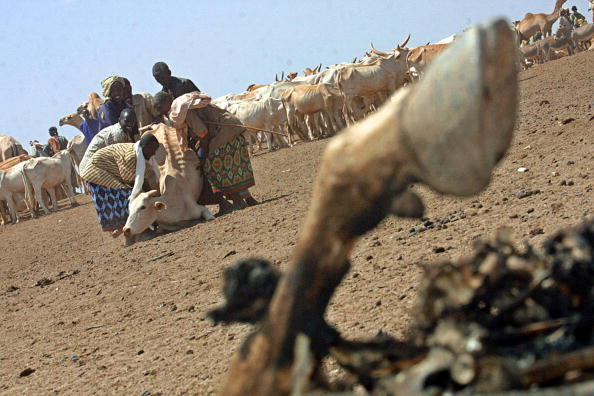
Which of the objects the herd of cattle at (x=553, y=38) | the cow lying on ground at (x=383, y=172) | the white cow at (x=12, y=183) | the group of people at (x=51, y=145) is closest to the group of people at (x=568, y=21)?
the herd of cattle at (x=553, y=38)

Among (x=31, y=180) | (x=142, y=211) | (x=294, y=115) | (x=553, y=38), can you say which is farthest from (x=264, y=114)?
(x=553, y=38)

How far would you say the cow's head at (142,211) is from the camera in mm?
10305

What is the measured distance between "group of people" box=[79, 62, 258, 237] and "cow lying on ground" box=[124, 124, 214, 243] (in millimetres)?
161

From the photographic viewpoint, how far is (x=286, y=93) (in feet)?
81.6

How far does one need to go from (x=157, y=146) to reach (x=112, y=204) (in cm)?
128

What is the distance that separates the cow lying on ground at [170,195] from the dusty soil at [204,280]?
1.07ft

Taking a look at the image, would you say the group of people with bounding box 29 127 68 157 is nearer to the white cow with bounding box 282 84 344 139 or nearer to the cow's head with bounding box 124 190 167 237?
the white cow with bounding box 282 84 344 139

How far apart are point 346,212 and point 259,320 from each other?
402mm

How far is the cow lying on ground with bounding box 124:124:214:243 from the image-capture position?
10367 millimetres

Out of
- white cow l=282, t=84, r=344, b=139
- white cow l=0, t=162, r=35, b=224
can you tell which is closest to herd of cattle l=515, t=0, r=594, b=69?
white cow l=282, t=84, r=344, b=139

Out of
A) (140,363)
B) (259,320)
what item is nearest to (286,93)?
(140,363)

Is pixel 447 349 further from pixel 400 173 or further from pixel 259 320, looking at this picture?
pixel 259 320

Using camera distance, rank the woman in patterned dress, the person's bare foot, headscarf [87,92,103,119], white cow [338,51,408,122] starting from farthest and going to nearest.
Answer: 1. white cow [338,51,408,122]
2. headscarf [87,92,103,119]
3. the person's bare foot
4. the woman in patterned dress

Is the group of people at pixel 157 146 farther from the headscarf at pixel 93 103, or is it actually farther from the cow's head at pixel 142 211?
the headscarf at pixel 93 103
